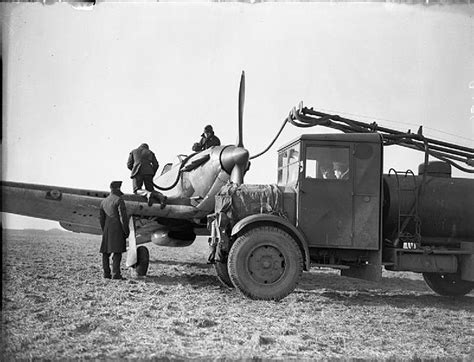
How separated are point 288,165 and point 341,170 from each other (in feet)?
2.97

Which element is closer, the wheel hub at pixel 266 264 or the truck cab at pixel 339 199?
the wheel hub at pixel 266 264

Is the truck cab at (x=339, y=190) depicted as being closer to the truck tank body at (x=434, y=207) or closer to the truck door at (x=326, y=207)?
the truck door at (x=326, y=207)

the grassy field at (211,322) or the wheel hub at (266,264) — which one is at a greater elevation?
the wheel hub at (266,264)

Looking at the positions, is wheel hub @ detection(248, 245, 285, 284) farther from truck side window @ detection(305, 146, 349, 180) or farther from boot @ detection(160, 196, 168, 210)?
boot @ detection(160, 196, 168, 210)

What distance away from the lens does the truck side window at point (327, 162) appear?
7.00 metres

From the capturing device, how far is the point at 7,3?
5121 mm

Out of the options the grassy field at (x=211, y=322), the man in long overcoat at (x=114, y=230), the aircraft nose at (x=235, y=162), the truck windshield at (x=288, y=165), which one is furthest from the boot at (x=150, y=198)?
the truck windshield at (x=288, y=165)

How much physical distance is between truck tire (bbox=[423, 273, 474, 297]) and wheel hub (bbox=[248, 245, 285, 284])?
3167 mm

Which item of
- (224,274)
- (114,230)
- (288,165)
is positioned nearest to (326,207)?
(288,165)

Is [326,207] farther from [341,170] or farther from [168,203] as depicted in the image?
[168,203]

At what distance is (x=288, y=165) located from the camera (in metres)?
7.67

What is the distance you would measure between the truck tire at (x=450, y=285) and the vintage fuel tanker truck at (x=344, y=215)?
902 mm

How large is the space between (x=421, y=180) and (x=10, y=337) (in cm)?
567

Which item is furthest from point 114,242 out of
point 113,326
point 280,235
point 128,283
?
point 113,326
